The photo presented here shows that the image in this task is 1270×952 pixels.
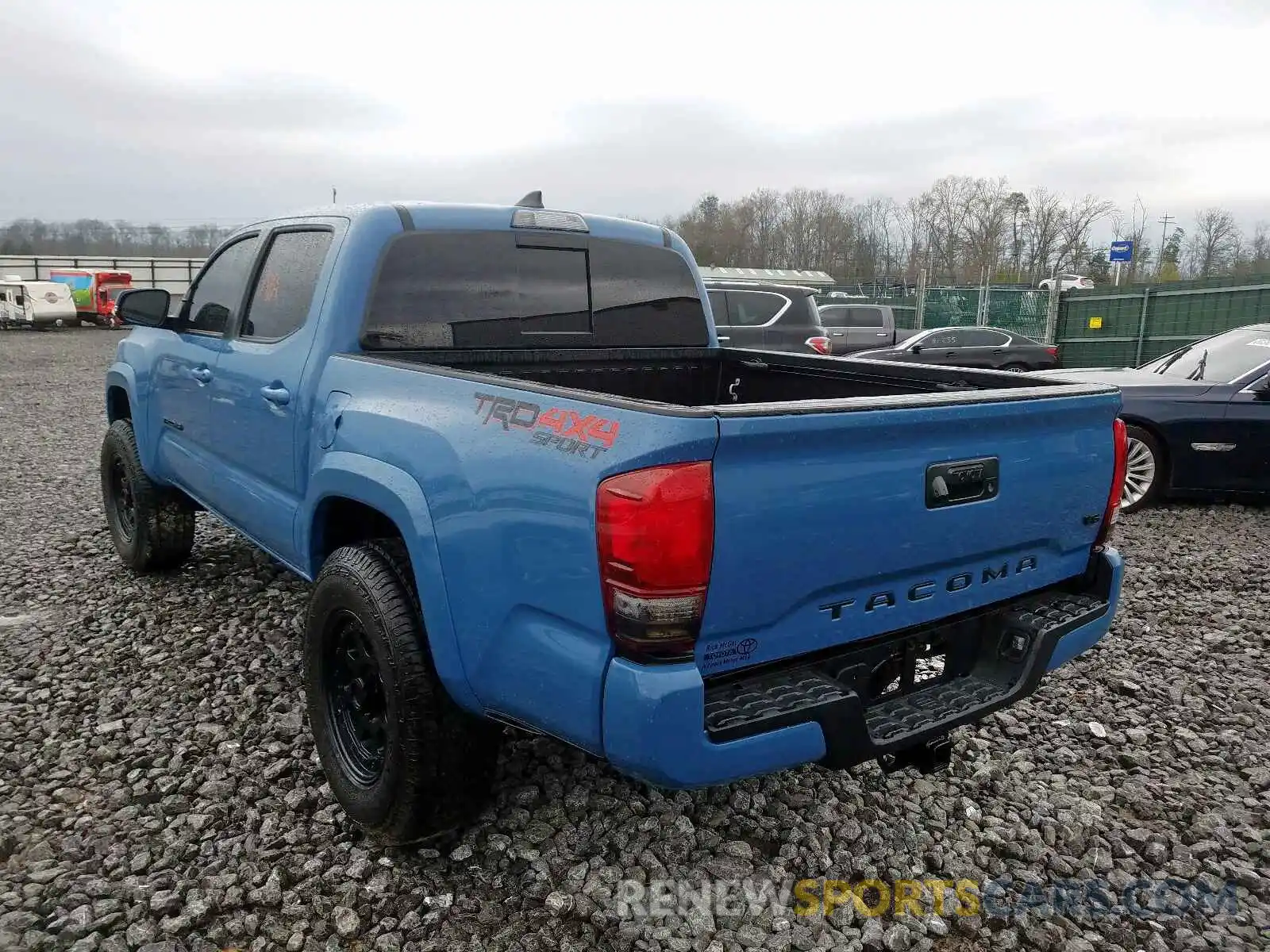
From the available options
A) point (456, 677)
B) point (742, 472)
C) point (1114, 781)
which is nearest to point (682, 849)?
point (456, 677)

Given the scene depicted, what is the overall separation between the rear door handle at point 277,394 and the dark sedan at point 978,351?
49.8 ft

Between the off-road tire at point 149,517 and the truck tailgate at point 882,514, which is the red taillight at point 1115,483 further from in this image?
the off-road tire at point 149,517

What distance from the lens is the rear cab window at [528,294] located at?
3.31 m

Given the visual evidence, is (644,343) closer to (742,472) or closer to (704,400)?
(704,400)

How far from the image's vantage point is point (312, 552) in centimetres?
309

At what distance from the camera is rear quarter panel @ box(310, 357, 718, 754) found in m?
1.99

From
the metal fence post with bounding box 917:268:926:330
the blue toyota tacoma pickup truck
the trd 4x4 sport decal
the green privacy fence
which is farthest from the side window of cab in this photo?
the metal fence post with bounding box 917:268:926:330

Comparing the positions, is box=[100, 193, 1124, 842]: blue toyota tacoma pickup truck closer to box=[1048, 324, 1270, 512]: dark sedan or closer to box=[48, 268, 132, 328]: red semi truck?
box=[1048, 324, 1270, 512]: dark sedan

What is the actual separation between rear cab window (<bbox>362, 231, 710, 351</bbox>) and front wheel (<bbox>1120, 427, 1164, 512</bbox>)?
4504 mm

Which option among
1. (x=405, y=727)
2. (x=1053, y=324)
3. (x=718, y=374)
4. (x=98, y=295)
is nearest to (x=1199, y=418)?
(x=718, y=374)

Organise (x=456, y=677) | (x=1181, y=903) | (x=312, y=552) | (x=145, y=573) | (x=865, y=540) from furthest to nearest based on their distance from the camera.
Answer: (x=145, y=573) < (x=312, y=552) < (x=1181, y=903) < (x=456, y=677) < (x=865, y=540)

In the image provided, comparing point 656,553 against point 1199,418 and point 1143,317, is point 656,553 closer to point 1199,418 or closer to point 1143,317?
point 1199,418

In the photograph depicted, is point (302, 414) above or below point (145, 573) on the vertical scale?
above

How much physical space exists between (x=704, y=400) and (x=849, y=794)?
183cm
